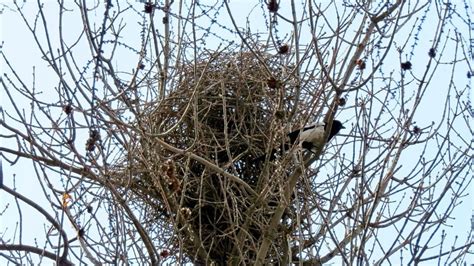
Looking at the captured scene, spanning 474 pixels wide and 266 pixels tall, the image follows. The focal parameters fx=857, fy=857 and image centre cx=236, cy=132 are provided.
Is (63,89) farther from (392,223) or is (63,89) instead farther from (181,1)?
(392,223)

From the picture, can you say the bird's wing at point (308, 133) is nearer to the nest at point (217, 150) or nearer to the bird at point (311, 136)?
the bird at point (311, 136)

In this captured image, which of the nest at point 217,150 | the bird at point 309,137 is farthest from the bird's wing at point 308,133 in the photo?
the nest at point 217,150

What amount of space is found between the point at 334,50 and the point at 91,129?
85 centimetres

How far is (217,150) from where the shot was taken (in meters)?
3.56

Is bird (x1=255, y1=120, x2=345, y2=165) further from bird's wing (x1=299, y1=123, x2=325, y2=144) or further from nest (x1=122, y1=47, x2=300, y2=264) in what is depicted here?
nest (x1=122, y1=47, x2=300, y2=264)

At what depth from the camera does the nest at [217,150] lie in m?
3.36

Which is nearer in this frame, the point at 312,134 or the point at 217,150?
the point at 312,134

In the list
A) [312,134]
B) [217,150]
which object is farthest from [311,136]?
[217,150]

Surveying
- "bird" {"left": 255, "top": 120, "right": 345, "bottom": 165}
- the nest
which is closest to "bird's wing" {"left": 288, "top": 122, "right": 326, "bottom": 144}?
"bird" {"left": 255, "top": 120, "right": 345, "bottom": 165}

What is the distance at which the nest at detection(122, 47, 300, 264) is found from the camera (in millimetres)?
3363

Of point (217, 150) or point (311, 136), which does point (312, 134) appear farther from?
Result: point (217, 150)

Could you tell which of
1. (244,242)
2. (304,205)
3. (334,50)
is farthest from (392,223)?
(334,50)

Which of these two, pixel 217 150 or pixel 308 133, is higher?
pixel 217 150

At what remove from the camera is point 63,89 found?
2.82m
